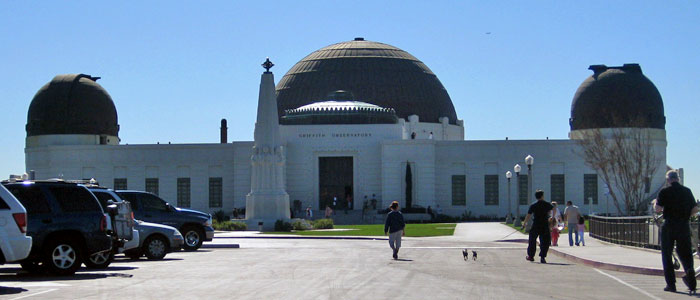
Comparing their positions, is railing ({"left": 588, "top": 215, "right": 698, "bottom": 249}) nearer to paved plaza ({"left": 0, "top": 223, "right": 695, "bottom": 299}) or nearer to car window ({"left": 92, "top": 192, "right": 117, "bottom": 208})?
paved plaza ({"left": 0, "top": 223, "right": 695, "bottom": 299})

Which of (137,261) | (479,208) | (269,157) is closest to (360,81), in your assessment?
(479,208)

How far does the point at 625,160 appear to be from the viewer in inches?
2697

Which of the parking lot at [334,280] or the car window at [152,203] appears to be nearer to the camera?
the parking lot at [334,280]

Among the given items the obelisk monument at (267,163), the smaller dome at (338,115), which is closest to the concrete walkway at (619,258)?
the obelisk monument at (267,163)

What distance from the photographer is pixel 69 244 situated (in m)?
21.6

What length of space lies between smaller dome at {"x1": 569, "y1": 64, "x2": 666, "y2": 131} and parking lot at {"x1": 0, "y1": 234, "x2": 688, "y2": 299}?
56.3 m

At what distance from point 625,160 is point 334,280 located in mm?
51598

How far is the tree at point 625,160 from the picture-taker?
6784 cm

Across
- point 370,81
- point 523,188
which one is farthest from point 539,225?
point 370,81

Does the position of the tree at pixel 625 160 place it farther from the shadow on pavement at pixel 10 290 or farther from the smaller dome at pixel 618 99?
the shadow on pavement at pixel 10 290

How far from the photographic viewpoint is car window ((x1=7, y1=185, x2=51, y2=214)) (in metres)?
21.6

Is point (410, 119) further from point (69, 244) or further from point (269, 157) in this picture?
point (69, 244)

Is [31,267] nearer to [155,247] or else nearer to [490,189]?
[155,247]

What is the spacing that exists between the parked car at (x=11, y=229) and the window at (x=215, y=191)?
61.3 meters
